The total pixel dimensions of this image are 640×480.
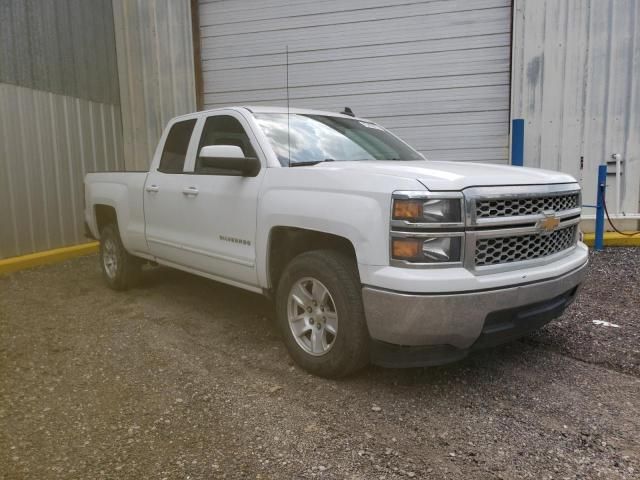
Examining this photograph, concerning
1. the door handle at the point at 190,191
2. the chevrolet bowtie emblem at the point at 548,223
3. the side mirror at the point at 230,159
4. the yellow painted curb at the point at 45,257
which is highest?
the side mirror at the point at 230,159

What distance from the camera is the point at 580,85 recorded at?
295 inches

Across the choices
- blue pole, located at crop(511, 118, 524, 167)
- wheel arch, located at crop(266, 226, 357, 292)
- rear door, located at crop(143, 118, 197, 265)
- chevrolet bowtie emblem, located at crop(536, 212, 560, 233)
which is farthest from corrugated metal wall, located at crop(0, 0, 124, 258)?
chevrolet bowtie emblem, located at crop(536, 212, 560, 233)

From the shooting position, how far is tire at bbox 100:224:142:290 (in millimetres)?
5855

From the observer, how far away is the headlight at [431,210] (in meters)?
2.90

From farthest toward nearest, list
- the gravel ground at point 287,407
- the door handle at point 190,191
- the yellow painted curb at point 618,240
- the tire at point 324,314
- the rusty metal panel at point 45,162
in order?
the rusty metal panel at point 45,162
the yellow painted curb at point 618,240
the door handle at point 190,191
the tire at point 324,314
the gravel ground at point 287,407

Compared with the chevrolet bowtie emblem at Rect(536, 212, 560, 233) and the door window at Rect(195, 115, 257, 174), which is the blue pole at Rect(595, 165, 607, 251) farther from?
the door window at Rect(195, 115, 257, 174)

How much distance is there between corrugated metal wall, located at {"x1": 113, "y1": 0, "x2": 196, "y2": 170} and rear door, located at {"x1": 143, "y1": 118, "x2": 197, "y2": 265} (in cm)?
444

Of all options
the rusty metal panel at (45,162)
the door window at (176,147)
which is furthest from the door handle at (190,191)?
the rusty metal panel at (45,162)

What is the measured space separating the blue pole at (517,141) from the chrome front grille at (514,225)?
4.07m

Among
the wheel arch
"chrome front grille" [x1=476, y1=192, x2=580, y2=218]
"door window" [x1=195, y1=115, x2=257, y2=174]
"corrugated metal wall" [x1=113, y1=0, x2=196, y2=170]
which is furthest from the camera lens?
"corrugated metal wall" [x1=113, y1=0, x2=196, y2=170]

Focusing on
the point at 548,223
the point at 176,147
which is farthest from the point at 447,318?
the point at 176,147

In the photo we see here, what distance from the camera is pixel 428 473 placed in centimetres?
246

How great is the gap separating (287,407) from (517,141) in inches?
222

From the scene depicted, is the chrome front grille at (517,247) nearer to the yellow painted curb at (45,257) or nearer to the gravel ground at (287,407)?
the gravel ground at (287,407)
